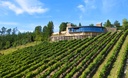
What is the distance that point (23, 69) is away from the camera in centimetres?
4816

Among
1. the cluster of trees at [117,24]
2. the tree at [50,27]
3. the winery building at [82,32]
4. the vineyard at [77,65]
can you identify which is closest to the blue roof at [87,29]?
the winery building at [82,32]

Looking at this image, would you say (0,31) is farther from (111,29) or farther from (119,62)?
(119,62)

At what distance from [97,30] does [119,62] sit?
3636 centimetres

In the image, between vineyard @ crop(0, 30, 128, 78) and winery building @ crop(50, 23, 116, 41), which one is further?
winery building @ crop(50, 23, 116, 41)

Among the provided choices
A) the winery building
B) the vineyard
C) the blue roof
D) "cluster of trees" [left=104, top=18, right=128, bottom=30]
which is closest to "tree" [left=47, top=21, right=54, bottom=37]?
the winery building

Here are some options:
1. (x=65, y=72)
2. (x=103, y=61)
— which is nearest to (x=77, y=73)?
(x=65, y=72)

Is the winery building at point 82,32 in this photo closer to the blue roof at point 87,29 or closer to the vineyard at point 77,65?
the blue roof at point 87,29

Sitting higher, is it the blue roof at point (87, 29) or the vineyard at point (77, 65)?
the blue roof at point (87, 29)

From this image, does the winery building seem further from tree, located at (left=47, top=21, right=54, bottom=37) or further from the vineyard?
tree, located at (left=47, top=21, right=54, bottom=37)

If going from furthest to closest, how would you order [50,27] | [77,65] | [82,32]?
[50,27] → [82,32] → [77,65]

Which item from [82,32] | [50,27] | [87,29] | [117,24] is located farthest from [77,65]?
[117,24]

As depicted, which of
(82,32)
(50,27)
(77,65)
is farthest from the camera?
(50,27)

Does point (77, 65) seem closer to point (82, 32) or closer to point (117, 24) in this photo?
point (82, 32)

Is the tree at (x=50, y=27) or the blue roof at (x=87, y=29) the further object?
the tree at (x=50, y=27)
